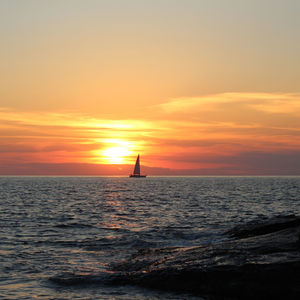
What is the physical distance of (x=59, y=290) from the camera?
51.5 feet

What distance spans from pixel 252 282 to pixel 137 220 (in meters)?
26.6

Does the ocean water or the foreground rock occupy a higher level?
the foreground rock

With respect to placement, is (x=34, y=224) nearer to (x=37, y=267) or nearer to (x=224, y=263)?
(x=37, y=267)

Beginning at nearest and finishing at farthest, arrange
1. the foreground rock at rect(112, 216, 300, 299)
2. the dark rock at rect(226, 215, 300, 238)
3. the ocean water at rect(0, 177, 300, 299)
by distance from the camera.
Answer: the foreground rock at rect(112, 216, 300, 299) < the ocean water at rect(0, 177, 300, 299) < the dark rock at rect(226, 215, 300, 238)

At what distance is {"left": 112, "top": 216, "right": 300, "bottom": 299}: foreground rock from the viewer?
1440 cm

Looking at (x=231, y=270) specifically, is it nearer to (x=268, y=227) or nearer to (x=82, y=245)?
(x=268, y=227)

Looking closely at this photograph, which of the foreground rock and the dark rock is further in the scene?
the dark rock

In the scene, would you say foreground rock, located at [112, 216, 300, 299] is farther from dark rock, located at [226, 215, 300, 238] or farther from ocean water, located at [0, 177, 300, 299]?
dark rock, located at [226, 215, 300, 238]

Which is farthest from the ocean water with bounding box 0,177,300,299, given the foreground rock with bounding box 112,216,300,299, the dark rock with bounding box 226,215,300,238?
the dark rock with bounding box 226,215,300,238

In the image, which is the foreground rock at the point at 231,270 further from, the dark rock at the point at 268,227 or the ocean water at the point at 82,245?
the dark rock at the point at 268,227

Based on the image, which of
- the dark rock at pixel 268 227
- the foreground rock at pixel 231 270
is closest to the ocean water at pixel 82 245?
the foreground rock at pixel 231 270

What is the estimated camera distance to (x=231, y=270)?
49.4ft

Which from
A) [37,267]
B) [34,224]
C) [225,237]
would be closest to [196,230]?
[225,237]

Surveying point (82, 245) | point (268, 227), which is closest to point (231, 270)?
point (268, 227)
